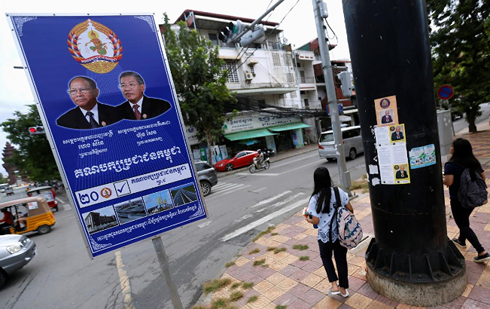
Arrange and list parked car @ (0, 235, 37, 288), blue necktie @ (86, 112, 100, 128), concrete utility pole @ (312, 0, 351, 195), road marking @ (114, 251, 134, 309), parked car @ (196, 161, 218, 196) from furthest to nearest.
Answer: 1. parked car @ (196, 161, 218, 196)
2. concrete utility pole @ (312, 0, 351, 195)
3. parked car @ (0, 235, 37, 288)
4. road marking @ (114, 251, 134, 309)
5. blue necktie @ (86, 112, 100, 128)

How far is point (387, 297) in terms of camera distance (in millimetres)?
2621

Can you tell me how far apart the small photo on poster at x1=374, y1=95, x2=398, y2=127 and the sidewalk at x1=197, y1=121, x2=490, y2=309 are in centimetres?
186

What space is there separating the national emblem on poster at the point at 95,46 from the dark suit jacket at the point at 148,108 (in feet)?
1.13

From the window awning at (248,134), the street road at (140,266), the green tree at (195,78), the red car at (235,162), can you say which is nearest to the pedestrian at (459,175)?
the street road at (140,266)

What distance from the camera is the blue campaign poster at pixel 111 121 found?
200 centimetres

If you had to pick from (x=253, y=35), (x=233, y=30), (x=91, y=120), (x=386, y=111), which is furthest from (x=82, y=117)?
(x=233, y=30)

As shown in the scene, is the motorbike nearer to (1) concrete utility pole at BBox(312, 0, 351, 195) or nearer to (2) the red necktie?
(1) concrete utility pole at BBox(312, 0, 351, 195)

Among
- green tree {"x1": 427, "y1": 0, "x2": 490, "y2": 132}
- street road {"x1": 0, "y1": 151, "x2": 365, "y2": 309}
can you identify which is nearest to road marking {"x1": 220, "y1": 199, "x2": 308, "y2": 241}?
street road {"x1": 0, "y1": 151, "x2": 365, "y2": 309}

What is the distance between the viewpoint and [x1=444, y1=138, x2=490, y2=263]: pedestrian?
9.34 feet

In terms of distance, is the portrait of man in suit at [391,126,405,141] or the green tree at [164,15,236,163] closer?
the portrait of man in suit at [391,126,405,141]

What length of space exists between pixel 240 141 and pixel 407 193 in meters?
19.5

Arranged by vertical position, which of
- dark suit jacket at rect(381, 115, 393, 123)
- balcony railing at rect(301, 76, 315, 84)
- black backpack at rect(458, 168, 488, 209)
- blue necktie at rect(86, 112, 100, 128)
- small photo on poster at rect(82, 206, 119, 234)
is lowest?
black backpack at rect(458, 168, 488, 209)

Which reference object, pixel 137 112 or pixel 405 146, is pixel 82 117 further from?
pixel 405 146

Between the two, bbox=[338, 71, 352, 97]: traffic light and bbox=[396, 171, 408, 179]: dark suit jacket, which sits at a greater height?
bbox=[338, 71, 352, 97]: traffic light
